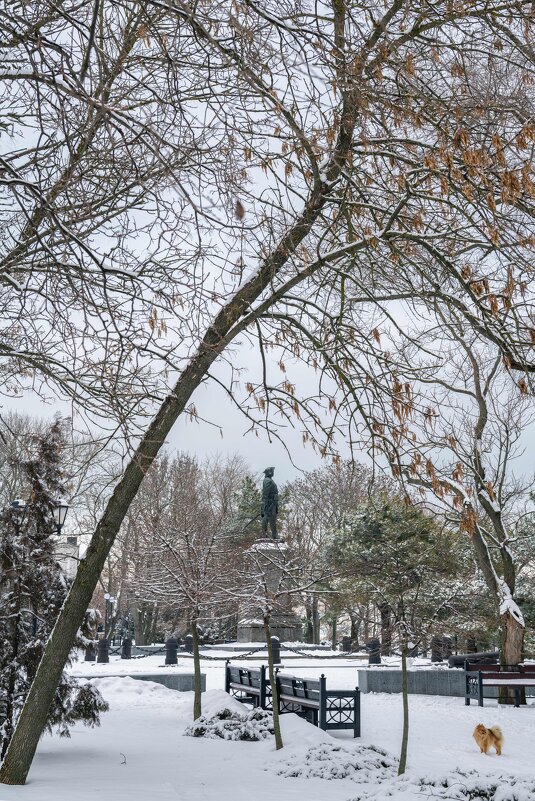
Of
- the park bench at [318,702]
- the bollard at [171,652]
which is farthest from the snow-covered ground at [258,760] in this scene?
the bollard at [171,652]

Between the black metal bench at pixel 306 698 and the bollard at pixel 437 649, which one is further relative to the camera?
the bollard at pixel 437 649

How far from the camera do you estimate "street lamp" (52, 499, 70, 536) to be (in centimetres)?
1270

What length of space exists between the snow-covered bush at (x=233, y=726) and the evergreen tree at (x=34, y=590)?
2.99 meters

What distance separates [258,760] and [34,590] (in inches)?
170

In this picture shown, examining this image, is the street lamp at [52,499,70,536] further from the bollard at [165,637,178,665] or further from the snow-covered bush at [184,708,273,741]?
the bollard at [165,637,178,665]

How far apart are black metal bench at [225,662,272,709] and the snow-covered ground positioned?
2.41ft

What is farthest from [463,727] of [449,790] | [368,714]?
[449,790]

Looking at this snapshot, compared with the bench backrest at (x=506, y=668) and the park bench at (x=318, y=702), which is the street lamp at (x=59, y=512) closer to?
the park bench at (x=318, y=702)

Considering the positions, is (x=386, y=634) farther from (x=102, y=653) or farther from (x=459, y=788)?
(x=102, y=653)

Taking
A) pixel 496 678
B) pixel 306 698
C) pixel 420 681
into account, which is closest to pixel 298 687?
pixel 306 698

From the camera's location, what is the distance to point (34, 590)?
12.7 m

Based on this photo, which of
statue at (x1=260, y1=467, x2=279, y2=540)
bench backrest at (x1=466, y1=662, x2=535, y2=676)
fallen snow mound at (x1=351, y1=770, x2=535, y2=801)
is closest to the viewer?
fallen snow mound at (x1=351, y1=770, x2=535, y2=801)

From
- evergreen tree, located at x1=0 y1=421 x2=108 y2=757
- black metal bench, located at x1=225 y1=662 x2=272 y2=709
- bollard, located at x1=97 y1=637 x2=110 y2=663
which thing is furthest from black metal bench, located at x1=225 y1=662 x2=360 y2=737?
bollard, located at x1=97 y1=637 x2=110 y2=663

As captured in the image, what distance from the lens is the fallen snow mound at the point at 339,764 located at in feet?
40.2
